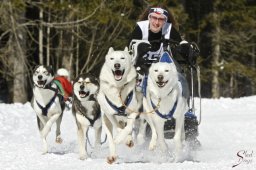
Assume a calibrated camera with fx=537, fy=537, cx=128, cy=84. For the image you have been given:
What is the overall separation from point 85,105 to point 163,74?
4.34ft

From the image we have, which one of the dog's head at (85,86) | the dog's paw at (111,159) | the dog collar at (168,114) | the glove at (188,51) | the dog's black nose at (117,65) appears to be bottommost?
the dog's paw at (111,159)

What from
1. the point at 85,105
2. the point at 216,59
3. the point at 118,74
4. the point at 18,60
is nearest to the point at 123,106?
the point at 118,74

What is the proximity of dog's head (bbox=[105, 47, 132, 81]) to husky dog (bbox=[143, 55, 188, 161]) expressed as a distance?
271 millimetres

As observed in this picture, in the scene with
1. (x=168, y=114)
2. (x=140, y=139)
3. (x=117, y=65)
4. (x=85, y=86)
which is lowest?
(x=140, y=139)

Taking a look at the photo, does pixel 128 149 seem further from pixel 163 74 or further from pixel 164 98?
pixel 163 74

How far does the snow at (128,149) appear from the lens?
5.78m

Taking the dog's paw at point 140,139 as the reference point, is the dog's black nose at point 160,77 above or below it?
above

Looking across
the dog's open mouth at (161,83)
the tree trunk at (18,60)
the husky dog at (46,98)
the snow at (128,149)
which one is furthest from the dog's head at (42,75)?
the tree trunk at (18,60)

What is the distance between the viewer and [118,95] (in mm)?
6086

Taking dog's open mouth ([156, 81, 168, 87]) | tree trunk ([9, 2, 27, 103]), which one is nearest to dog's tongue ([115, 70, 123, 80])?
dog's open mouth ([156, 81, 168, 87])

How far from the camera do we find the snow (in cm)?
578

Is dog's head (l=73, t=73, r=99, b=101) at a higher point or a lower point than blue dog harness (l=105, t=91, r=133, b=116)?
higher

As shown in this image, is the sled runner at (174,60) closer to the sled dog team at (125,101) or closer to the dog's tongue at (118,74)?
the sled dog team at (125,101)

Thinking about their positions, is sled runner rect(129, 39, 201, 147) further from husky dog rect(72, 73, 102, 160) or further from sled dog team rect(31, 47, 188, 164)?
husky dog rect(72, 73, 102, 160)
